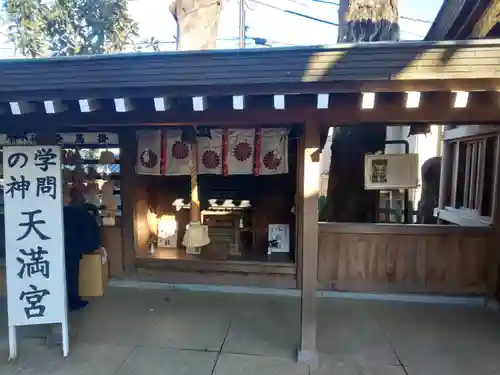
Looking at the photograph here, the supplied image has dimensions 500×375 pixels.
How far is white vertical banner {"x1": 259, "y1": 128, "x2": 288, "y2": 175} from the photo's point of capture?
16.2 ft

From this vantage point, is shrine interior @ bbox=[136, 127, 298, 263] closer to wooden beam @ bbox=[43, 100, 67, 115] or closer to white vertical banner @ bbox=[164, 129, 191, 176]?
white vertical banner @ bbox=[164, 129, 191, 176]

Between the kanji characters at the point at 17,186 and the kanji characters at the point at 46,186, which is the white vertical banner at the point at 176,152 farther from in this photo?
the kanji characters at the point at 17,186

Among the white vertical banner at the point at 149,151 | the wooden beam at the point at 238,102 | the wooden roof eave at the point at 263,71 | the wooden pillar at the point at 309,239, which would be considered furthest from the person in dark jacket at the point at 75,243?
the wooden pillar at the point at 309,239

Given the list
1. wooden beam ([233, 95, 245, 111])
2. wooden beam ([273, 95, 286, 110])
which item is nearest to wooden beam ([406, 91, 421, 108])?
wooden beam ([273, 95, 286, 110])

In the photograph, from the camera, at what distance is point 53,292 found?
346cm

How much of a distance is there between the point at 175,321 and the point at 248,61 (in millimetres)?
3099

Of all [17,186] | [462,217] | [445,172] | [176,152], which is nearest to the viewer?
[17,186]

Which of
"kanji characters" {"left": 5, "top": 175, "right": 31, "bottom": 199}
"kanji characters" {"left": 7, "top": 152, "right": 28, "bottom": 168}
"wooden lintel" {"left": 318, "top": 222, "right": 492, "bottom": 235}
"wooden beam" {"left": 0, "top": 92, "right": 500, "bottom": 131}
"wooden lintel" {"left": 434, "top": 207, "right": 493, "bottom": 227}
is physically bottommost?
"wooden lintel" {"left": 318, "top": 222, "right": 492, "bottom": 235}

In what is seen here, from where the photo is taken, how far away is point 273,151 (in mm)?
4973

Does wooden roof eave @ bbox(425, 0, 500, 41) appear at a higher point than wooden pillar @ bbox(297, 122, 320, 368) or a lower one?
higher

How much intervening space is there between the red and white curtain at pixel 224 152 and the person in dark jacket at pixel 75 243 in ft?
3.63

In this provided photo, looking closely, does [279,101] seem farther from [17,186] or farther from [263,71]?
[17,186]

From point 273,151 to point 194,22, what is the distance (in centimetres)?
356

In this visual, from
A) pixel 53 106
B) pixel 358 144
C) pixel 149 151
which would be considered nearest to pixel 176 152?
pixel 149 151
